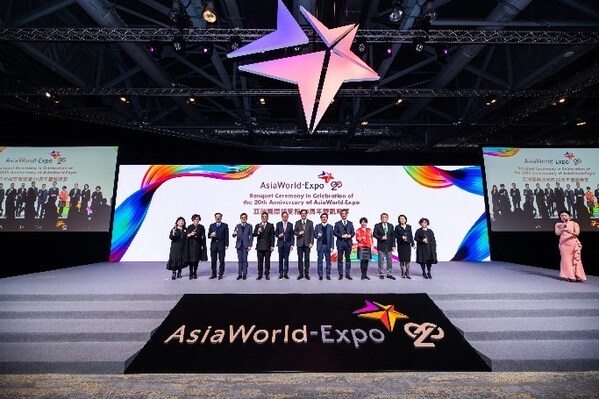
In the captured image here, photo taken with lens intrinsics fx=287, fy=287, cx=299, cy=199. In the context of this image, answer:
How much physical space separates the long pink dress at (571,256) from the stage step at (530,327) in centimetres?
116

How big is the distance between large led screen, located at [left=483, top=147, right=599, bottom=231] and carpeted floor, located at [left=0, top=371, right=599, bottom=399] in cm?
688

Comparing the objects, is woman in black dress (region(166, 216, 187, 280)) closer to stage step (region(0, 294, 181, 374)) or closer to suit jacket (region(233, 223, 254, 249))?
suit jacket (region(233, 223, 254, 249))

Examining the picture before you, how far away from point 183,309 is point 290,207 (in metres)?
5.32

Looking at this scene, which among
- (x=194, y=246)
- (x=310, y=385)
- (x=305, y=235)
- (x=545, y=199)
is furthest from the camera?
(x=545, y=199)

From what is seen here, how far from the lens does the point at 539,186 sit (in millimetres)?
9070

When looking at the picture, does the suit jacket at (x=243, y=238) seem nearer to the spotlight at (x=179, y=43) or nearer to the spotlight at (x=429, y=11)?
the spotlight at (x=179, y=43)

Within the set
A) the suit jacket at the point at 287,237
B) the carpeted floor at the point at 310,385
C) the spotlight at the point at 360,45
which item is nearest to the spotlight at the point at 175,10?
the spotlight at the point at 360,45

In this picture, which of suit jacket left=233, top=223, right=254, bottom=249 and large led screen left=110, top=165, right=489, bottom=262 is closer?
suit jacket left=233, top=223, right=254, bottom=249

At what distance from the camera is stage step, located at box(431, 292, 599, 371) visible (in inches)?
137

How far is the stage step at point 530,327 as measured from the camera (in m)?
3.47

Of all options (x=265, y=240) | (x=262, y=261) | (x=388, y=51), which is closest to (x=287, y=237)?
(x=265, y=240)

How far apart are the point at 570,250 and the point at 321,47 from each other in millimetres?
6714

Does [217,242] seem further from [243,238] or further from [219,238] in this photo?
[243,238]

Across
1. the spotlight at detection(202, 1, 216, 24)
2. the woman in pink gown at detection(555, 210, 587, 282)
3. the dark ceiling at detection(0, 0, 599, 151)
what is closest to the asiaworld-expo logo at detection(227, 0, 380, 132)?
the dark ceiling at detection(0, 0, 599, 151)
